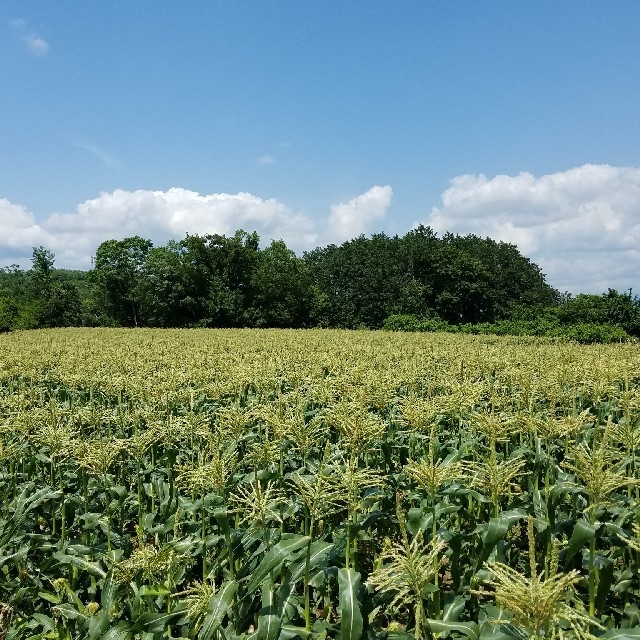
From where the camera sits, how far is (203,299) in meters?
65.6

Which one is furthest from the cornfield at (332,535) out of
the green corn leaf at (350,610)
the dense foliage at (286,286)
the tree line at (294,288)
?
the dense foliage at (286,286)

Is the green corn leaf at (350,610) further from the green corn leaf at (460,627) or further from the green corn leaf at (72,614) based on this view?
the green corn leaf at (72,614)

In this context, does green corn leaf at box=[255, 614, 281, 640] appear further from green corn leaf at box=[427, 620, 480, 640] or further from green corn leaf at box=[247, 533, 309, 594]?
green corn leaf at box=[427, 620, 480, 640]

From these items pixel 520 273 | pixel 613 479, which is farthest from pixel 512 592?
pixel 520 273

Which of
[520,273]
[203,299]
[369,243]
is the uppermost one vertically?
[369,243]

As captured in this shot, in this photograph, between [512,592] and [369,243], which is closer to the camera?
[512,592]

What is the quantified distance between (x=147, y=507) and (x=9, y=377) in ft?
33.9

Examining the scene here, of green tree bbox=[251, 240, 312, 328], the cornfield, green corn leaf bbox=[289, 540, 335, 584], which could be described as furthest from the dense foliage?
green corn leaf bbox=[289, 540, 335, 584]

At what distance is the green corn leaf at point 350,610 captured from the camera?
312cm

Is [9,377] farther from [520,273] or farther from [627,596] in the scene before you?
[520,273]

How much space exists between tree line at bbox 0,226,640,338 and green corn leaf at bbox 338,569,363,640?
47633mm

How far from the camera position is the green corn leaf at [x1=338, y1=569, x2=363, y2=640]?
123 inches

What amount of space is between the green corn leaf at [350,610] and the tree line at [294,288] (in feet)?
156

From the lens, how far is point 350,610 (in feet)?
10.4
